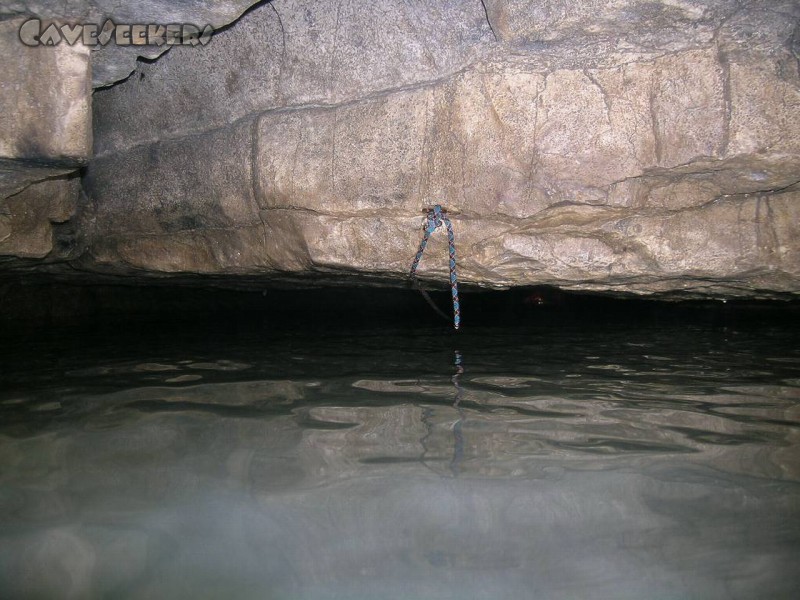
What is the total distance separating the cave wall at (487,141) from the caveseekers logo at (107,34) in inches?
21.3

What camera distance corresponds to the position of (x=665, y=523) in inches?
72.2

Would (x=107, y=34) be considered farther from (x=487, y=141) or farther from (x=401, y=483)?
(x=401, y=483)

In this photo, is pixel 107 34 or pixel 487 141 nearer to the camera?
pixel 107 34

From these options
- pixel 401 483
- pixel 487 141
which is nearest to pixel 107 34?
pixel 487 141

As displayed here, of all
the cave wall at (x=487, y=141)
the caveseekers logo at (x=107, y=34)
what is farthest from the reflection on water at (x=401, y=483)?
the caveseekers logo at (x=107, y=34)

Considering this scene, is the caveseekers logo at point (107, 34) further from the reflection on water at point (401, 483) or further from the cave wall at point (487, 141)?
the reflection on water at point (401, 483)

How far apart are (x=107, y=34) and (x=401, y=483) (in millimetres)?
2665

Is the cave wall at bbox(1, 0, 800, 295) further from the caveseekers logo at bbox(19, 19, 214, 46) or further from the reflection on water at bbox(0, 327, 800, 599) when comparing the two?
the reflection on water at bbox(0, 327, 800, 599)

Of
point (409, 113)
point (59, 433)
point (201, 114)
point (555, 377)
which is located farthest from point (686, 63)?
point (59, 433)

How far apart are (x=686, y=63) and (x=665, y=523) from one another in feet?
7.24

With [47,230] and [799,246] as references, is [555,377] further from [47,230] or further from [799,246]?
[47,230]

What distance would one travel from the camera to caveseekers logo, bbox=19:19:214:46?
2.91 meters

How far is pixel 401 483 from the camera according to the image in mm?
2098

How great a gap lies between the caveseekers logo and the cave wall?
0.54 metres
